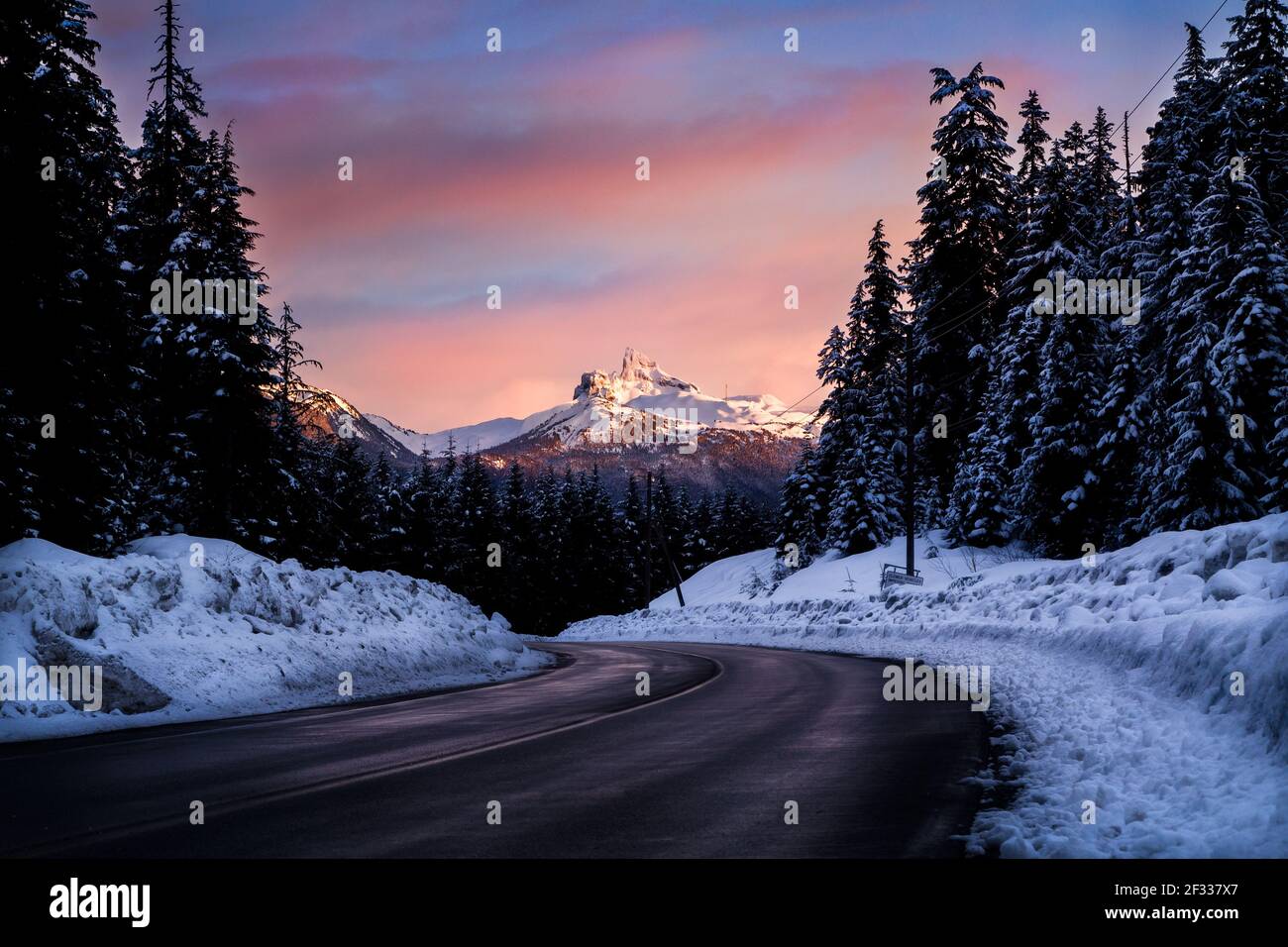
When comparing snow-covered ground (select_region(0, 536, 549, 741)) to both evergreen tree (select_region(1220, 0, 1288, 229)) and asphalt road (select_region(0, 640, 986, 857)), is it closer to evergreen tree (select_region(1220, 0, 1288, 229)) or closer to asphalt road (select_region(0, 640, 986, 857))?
asphalt road (select_region(0, 640, 986, 857))

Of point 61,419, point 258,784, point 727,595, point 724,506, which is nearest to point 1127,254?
point 727,595

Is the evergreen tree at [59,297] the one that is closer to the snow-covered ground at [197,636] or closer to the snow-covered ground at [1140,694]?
the snow-covered ground at [197,636]

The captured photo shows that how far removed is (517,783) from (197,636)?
8.58 meters

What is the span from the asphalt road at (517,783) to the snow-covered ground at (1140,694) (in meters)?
0.60

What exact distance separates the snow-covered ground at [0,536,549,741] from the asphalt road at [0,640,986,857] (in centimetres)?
134

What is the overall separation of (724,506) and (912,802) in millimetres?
102886

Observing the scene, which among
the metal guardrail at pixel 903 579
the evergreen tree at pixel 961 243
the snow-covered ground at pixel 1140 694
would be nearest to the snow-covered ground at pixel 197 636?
the snow-covered ground at pixel 1140 694

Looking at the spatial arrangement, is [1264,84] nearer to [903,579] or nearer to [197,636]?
→ [903,579]

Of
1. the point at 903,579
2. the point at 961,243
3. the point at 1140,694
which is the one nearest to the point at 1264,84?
the point at 961,243

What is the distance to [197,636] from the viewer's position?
1342cm

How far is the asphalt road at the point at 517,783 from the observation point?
5039mm
